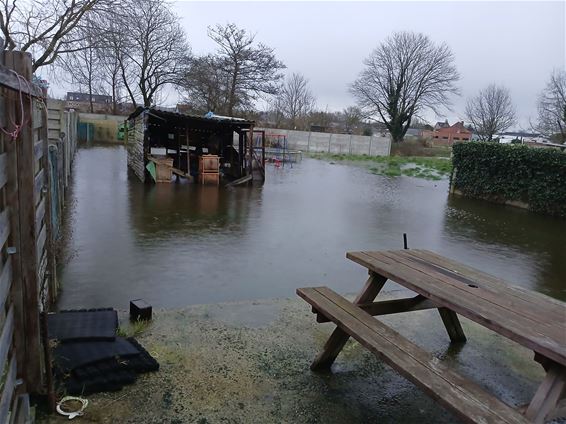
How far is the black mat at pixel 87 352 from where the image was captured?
2.70 meters

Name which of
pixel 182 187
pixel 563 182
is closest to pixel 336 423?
pixel 182 187

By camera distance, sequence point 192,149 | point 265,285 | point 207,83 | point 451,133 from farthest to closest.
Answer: point 451,133 → point 207,83 → point 192,149 → point 265,285

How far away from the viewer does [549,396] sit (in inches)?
79.4

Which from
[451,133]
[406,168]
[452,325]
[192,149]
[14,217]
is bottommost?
[452,325]

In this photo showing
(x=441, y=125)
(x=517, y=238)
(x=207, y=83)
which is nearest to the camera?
(x=517, y=238)

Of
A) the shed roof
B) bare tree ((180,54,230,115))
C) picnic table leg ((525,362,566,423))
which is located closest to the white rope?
picnic table leg ((525,362,566,423))

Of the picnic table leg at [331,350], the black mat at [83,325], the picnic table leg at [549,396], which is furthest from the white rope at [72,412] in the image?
Answer: the picnic table leg at [549,396]

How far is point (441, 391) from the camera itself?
6.76 ft

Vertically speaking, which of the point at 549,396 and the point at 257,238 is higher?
the point at 549,396

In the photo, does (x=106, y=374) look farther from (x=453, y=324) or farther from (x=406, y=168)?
(x=406, y=168)

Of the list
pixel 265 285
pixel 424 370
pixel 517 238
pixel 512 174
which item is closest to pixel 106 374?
pixel 424 370

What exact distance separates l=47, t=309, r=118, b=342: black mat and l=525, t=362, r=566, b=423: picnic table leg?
2.41 m

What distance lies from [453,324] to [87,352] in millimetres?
2689

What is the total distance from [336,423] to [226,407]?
0.61 meters
